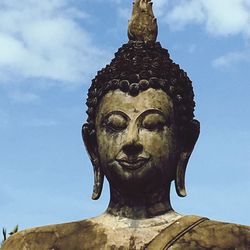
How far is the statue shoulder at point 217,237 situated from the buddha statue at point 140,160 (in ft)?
0.04

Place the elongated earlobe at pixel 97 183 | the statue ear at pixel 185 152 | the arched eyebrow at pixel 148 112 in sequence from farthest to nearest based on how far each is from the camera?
the elongated earlobe at pixel 97 183
the statue ear at pixel 185 152
the arched eyebrow at pixel 148 112

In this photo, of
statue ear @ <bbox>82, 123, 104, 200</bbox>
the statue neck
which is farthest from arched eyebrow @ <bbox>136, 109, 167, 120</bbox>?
the statue neck

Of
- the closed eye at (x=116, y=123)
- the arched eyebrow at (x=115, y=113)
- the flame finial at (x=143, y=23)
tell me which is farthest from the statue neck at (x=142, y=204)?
the flame finial at (x=143, y=23)

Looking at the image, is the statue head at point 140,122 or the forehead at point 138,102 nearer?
the statue head at point 140,122

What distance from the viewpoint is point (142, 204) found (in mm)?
13328

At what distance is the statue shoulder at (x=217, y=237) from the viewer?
13000mm

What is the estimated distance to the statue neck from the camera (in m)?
13.3

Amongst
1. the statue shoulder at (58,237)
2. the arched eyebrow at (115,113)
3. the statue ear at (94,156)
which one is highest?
the arched eyebrow at (115,113)

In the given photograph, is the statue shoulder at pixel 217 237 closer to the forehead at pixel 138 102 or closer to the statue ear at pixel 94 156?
the statue ear at pixel 94 156

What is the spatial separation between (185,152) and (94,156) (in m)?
1.20

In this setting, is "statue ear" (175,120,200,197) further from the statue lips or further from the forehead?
the statue lips

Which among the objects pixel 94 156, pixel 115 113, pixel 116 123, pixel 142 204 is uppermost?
pixel 115 113

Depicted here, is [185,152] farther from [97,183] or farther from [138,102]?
[97,183]

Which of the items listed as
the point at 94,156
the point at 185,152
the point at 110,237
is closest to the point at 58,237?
the point at 110,237
